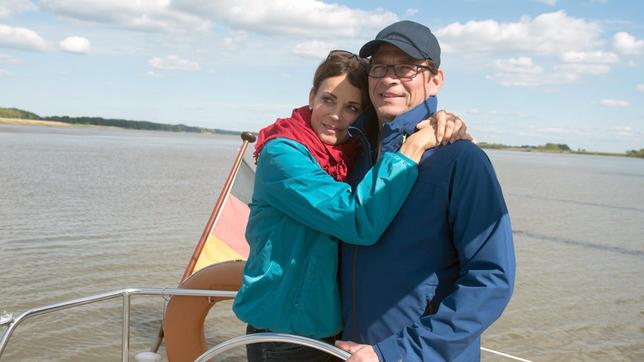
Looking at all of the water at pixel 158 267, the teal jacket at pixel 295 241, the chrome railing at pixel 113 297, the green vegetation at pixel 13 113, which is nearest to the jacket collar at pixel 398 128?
the teal jacket at pixel 295 241

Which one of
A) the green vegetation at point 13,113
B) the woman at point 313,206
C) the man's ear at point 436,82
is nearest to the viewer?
the woman at point 313,206

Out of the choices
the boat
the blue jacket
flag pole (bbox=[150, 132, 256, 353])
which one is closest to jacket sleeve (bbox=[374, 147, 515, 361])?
the blue jacket

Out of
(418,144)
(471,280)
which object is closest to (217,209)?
(418,144)

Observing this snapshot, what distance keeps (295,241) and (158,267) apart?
6.64 m

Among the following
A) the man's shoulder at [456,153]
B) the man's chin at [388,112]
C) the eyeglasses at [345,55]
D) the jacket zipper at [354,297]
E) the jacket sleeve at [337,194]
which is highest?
the eyeglasses at [345,55]

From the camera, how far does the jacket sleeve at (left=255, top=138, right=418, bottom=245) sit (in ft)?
5.43

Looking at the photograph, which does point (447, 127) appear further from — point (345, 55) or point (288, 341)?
point (288, 341)

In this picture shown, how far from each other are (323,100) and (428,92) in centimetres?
34

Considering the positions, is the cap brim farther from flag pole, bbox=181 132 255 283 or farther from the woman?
flag pole, bbox=181 132 255 283

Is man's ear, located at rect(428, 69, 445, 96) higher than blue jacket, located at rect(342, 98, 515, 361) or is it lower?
higher

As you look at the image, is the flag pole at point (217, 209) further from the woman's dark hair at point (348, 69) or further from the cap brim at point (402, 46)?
the cap brim at point (402, 46)

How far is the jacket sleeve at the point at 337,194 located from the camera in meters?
1.65

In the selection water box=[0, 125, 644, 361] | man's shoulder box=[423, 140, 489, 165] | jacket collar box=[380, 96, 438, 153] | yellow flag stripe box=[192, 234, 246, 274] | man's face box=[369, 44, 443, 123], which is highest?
man's face box=[369, 44, 443, 123]

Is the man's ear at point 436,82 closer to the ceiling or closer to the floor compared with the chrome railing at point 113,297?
closer to the ceiling
